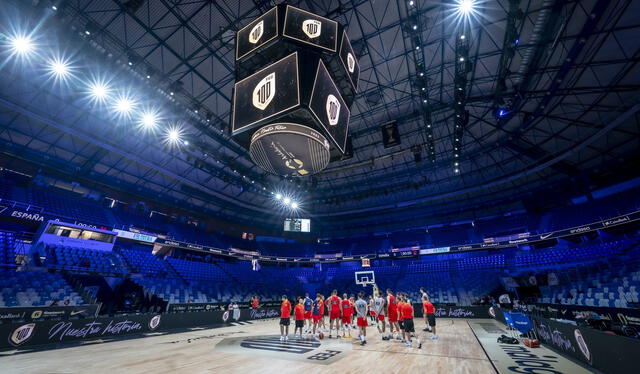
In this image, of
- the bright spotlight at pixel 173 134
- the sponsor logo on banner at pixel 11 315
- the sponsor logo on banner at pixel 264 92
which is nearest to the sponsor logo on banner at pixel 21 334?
the sponsor logo on banner at pixel 11 315

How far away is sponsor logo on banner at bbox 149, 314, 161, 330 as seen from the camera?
12.0m

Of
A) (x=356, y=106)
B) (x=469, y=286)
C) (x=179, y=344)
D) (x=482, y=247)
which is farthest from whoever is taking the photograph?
(x=482, y=247)

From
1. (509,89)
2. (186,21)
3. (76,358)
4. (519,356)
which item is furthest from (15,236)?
(509,89)

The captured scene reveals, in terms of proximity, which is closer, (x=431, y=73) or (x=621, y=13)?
(x=621, y=13)

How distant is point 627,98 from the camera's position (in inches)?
542

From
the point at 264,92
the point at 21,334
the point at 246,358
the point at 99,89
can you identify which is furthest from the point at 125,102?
the point at 246,358

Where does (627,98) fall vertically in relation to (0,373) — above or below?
above

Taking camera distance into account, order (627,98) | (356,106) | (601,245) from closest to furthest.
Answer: (627,98) → (356,106) → (601,245)

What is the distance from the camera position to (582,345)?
19.3ft

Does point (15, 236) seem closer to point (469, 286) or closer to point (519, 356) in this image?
point (519, 356)

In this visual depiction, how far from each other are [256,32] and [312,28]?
167 cm

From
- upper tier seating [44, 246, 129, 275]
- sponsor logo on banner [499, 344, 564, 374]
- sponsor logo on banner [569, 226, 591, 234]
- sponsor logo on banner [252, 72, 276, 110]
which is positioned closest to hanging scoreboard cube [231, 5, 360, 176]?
sponsor logo on banner [252, 72, 276, 110]

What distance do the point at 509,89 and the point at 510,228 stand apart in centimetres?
1709

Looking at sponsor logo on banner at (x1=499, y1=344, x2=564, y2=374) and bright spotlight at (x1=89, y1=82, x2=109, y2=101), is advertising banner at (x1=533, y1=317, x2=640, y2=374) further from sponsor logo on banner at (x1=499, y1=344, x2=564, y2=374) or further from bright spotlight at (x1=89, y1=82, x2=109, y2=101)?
bright spotlight at (x1=89, y1=82, x2=109, y2=101)
